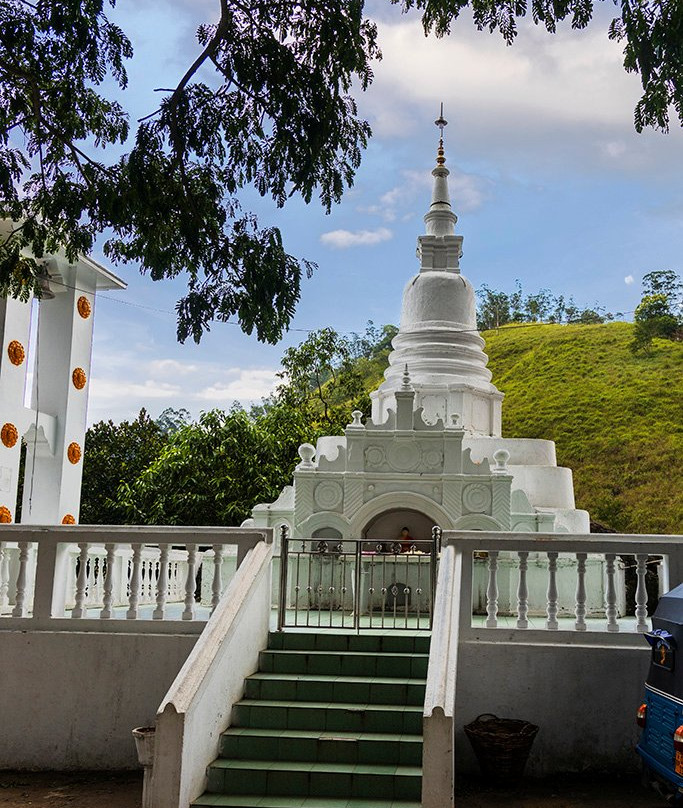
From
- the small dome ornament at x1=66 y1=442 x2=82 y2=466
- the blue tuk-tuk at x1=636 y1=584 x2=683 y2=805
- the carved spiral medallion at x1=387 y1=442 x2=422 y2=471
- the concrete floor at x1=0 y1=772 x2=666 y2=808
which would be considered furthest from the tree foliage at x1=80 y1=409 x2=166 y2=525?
the blue tuk-tuk at x1=636 y1=584 x2=683 y2=805

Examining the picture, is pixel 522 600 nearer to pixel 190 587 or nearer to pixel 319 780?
pixel 319 780

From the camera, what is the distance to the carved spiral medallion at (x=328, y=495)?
1480cm

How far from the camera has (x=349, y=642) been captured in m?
9.02

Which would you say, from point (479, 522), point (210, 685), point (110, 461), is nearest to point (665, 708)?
point (210, 685)

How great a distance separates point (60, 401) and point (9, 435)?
1.90m

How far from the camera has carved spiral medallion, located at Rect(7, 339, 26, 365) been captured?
14.0 m

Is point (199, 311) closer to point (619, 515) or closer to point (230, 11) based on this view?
point (230, 11)

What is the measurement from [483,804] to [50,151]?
7.39 m

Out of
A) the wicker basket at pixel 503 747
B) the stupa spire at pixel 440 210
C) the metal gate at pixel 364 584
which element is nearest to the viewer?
the wicker basket at pixel 503 747

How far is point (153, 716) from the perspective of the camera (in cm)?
855

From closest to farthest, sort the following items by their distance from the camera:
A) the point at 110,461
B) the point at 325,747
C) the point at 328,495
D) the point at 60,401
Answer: the point at 325,747 → the point at 328,495 → the point at 60,401 → the point at 110,461

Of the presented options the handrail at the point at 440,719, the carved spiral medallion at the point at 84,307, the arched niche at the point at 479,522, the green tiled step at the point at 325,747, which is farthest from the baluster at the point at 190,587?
the carved spiral medallion at the point at 84,307

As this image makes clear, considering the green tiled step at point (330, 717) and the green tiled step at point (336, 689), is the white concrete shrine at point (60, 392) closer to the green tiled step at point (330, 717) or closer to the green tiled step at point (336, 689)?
the green tiled step at point (336, 689)

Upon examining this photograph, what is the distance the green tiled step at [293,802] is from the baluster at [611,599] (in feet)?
8.37
